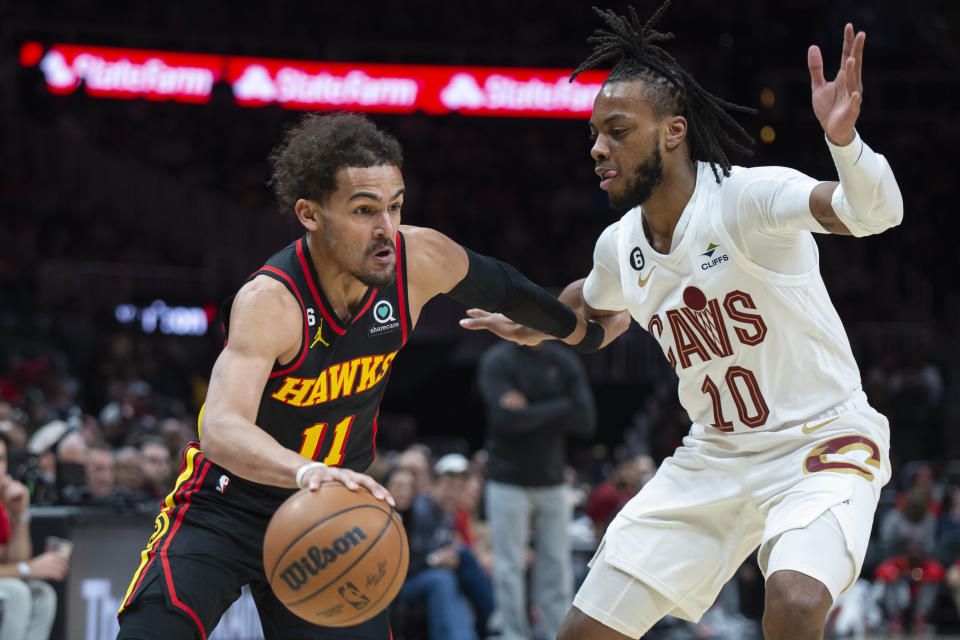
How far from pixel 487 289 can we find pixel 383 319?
568mm

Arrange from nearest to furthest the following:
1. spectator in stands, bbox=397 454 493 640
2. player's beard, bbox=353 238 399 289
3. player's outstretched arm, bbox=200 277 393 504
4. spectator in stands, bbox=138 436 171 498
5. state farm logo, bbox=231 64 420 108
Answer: player's outstretched arm, bbox=200 277 393 504
player's beard, bbox=353 238 399 289
spectator in stands, bbox=397 454 493 640
spectator in stands, bbox=138 436 171 498
state farm logo, bbox=231 64 420 108

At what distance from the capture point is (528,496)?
8109mm

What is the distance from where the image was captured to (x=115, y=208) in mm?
19062

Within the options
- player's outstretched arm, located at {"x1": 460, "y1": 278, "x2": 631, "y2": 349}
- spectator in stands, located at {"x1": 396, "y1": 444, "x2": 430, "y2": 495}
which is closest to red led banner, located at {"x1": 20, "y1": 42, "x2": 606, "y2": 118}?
spectator in stands, located at {"x1": 396, "y1": 444, "x2": 430, "y2": 495}

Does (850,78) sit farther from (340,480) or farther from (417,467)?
(417,467)

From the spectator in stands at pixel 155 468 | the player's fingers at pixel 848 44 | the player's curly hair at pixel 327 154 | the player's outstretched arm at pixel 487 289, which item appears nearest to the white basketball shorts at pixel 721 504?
the player's outstretched arm at pixel 487 289

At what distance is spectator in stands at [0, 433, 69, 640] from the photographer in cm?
607

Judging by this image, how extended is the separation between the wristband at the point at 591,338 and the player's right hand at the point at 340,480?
1799 mm

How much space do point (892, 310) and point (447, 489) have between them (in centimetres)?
1214

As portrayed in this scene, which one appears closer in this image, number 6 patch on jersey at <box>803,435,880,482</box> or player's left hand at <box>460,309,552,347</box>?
number 6 patch on jersey at <box>803,435,880,482</box>

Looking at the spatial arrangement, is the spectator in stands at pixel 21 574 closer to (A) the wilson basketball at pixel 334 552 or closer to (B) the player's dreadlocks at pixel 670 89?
(A) the wilson basketball at pixel 334 552

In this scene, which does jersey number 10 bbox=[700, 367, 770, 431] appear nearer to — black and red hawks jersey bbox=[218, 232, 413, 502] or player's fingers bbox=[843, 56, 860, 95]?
player's fingers bbox=[843, 56, 860, 95]

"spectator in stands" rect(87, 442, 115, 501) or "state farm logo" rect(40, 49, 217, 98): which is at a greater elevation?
"state farm logo" rect(40, 49, 217, 98)

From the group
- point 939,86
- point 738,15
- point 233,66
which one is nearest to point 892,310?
point 939,86
